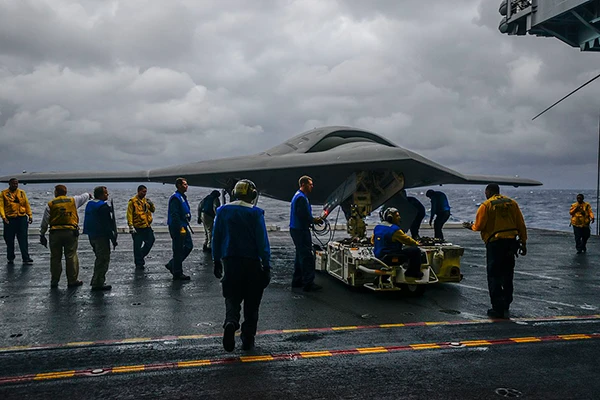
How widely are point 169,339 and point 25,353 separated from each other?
1.44 metres

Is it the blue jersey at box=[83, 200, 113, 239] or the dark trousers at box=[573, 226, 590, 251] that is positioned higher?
the blue jersey at box=[83, 200, 113, 239]

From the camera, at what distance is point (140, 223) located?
10844mm

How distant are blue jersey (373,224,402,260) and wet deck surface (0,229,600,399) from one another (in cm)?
76

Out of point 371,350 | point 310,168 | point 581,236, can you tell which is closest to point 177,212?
point 310,168

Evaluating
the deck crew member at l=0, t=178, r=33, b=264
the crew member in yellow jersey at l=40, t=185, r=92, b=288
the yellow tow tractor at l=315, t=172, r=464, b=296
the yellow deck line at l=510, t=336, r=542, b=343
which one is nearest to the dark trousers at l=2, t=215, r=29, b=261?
the deck crew member at l=0, t=178, r=33, b=264

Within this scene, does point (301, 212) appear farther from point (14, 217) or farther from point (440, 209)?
point (14, 217)

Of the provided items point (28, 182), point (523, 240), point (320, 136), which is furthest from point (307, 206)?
point (28, 182)

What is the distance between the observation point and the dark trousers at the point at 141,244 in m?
10.9

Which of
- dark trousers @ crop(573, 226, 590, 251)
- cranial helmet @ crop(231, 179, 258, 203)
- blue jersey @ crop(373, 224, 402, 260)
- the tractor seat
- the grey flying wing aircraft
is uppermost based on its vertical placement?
the grey flying wing aircraft

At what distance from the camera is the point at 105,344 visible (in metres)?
5.12

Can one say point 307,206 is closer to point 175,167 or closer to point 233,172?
point 233,172

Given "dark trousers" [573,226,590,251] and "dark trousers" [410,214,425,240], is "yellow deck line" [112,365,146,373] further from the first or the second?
"dark trousers" [573,226,590,251]

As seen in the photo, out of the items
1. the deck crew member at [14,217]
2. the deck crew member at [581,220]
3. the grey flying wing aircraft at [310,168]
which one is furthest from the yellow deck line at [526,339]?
the deck crew member at [14,217]

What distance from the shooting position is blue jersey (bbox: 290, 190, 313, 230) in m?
7.91
